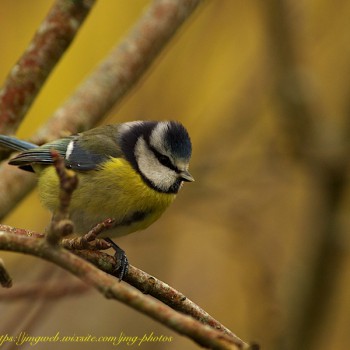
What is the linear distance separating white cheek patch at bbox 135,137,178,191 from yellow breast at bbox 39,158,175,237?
0.04 meters

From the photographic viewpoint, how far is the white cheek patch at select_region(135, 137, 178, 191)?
2.61 metres

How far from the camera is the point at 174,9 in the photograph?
3.01 metres

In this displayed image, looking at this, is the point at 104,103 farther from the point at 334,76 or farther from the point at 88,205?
the point at 334,76

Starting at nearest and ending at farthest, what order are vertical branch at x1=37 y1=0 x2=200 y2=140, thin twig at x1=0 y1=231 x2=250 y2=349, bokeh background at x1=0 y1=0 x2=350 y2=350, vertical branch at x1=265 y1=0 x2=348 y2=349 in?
thin twig at x1=0 y1=231 x2=250 y2=349 < vertical branch at x1=37 y1=0 x2=200 y2=140 < vertical branch at x1=265 y1=0 x2=348 y2=349 < bokeh background at x1=0 y1=0 x2=350 y2=350

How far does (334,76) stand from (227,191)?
4.28 ft

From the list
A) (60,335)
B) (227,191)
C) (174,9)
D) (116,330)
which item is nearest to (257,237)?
(227,191)

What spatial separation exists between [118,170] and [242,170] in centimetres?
152

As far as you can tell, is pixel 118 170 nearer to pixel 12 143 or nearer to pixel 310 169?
pixel 12 143

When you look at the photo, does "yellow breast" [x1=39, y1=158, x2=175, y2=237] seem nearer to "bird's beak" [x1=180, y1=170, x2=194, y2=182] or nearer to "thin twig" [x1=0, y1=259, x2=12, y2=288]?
"bird's beak" [x1=180, y1=170, x2=194, y2=182]

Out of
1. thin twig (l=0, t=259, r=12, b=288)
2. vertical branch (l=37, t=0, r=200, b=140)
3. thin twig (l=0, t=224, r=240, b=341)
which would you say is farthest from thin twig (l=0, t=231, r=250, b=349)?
vertical branch (l=37, t=0, r=200, b=140)

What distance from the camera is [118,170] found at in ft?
8.52

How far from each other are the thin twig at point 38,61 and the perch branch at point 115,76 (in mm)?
165

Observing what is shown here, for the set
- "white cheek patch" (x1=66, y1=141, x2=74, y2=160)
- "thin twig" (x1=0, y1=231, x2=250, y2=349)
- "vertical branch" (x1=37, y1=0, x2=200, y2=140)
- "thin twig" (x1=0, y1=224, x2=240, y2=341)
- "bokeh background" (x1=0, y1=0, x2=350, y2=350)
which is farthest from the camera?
"bokeh background" (x1=0, y1=0, x2=350, y2=350)

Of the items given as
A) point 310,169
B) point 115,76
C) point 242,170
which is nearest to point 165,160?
point 115,76
